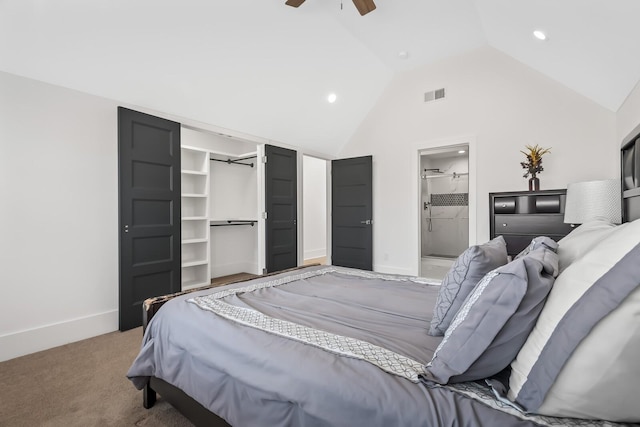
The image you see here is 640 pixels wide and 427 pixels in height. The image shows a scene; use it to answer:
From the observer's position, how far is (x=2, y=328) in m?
2.46

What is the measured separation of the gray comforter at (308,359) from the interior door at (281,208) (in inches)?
106

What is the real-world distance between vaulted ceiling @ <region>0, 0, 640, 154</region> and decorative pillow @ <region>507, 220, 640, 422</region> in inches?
78.4

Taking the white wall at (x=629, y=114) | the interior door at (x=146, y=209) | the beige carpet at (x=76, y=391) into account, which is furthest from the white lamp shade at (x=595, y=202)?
the interior door at (x=146, y=209)

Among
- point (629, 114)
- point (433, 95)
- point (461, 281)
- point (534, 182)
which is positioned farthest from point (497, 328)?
point (433, 95)

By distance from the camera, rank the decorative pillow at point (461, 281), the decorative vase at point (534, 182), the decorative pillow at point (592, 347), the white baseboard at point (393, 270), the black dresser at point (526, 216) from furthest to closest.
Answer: the white baseboard at point (393, 270) → the decorative vase at point (534, 182) → the black dresser at point (526, 216) → the decorative pillow at point (461, 281) → the decorative pillow at point (592, 347)

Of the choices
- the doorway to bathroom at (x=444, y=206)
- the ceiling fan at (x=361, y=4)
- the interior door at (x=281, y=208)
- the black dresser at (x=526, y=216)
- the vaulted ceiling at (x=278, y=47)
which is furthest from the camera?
the doorway to bathroom at (x=444, y=206)

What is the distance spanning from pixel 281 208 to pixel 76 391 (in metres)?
3.25

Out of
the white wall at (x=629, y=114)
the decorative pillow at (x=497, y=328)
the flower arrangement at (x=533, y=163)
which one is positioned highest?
the white wall at (x=629, y=114)

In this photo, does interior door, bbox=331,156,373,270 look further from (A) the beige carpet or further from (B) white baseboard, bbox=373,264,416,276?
(A) the beige carpet

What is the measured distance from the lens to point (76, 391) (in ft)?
6.61

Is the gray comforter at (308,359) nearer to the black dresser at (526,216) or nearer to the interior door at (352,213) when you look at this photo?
the black dresser at (526,216)

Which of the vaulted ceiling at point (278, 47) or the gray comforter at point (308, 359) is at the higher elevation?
the vaulted ceiling at point (278, 47)

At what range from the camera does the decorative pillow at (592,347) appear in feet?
2.33

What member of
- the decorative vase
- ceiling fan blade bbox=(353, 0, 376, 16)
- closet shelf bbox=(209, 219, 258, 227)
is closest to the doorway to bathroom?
the decorative vase
